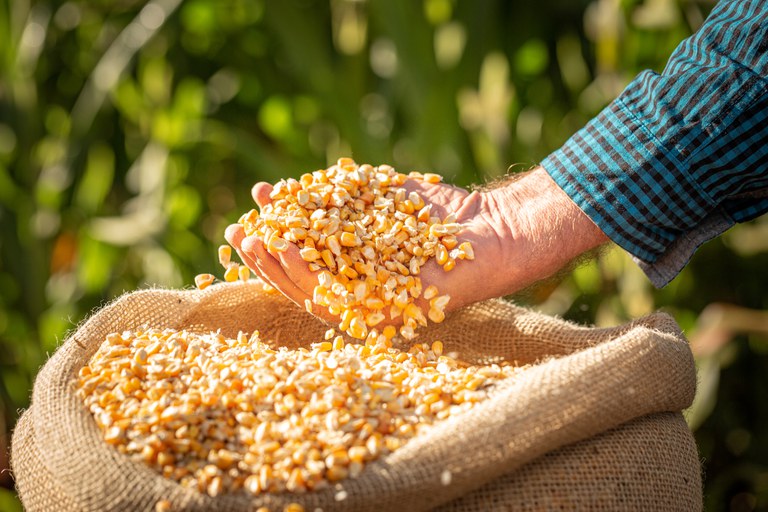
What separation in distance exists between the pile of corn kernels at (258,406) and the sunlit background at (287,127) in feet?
4.82

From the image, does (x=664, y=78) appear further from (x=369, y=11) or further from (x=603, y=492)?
(x=369, y=11)

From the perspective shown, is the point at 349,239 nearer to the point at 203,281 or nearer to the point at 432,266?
the point at 432,266

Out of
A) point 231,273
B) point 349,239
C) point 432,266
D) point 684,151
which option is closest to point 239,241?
point 231,273

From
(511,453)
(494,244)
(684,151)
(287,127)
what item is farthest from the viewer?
(287,127)

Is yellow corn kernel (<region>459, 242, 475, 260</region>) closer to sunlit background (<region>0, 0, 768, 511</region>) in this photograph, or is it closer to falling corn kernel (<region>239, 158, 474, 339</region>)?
falling corn kernel (<region>239, 158, 474, 339</region>)

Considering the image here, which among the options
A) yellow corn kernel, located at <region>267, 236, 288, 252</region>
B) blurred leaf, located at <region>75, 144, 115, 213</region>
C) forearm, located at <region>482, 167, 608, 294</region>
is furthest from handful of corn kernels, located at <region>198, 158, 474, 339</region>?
blurred leaf, located at <region>75, 144, 115, 213</region>

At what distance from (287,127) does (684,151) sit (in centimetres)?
193

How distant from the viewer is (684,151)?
133 centimetres

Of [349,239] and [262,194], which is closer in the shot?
[349,239]

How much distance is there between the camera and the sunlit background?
2.58 m

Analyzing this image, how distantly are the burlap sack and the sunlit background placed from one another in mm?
1286

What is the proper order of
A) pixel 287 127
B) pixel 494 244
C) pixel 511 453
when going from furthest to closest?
pixel 287 127 → pixel 494 244 → pixel 511 453

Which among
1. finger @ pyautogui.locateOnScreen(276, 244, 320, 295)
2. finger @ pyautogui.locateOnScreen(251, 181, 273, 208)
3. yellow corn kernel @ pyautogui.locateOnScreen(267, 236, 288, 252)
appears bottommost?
finger @ pyautogui.locateOnScreen(276, 244, 320, 295)

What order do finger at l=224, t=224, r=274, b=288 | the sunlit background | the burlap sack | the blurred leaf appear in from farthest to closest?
the blurred leaf, the sunlit background, finger at l=224, t=224, r=274, b=288, the burlap sack
